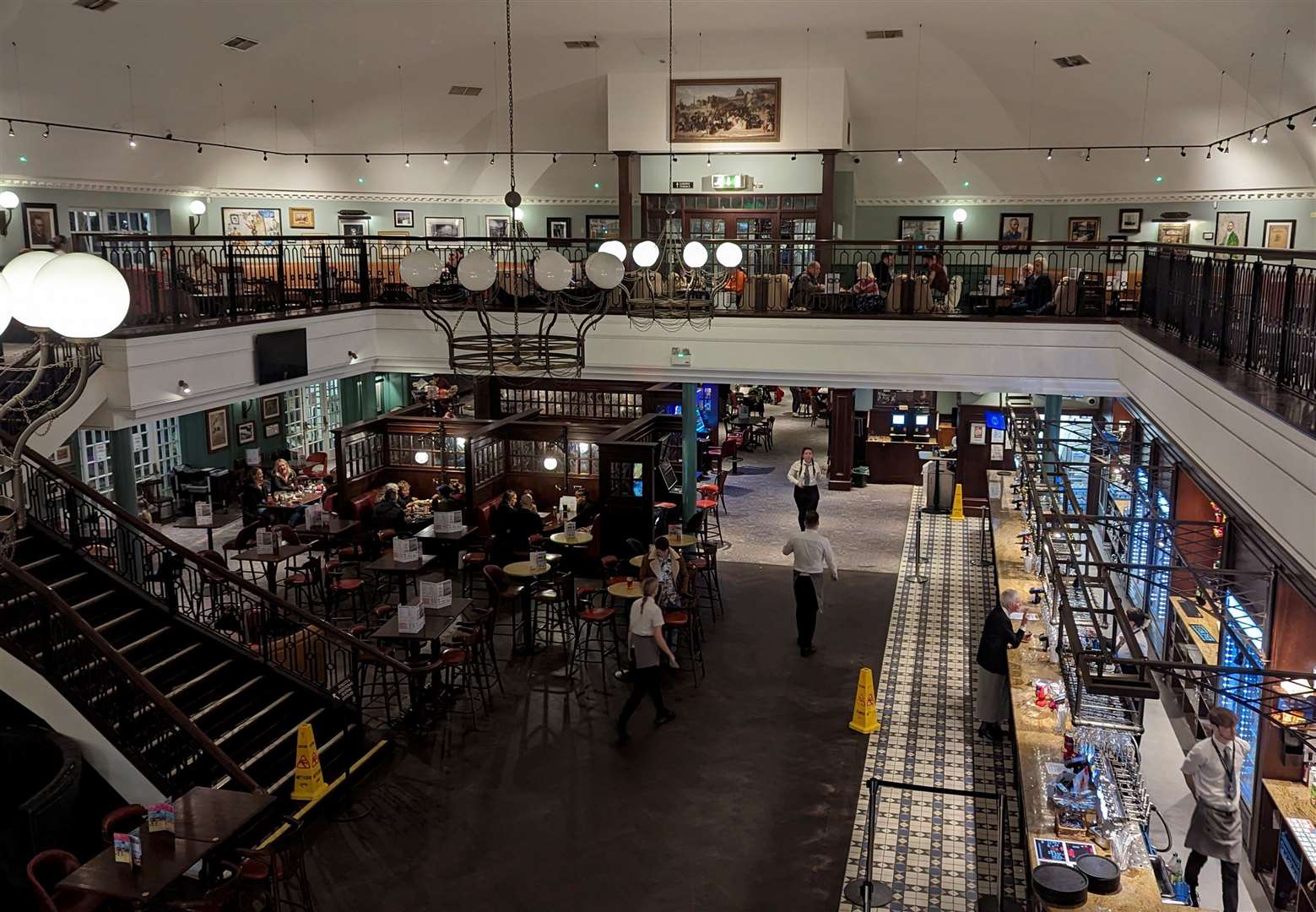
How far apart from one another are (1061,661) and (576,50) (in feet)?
45.8

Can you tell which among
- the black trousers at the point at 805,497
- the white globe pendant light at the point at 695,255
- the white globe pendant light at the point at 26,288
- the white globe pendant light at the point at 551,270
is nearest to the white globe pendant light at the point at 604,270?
the white globe pendant light at the point at 551,270

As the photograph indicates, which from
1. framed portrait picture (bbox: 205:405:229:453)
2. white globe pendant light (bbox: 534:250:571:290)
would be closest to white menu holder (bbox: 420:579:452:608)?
white globe pendant light (bbox: 534:250:571:290)

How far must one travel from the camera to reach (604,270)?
5.82 m

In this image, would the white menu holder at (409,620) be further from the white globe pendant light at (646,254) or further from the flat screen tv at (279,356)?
the flat screen tv at (279,356)

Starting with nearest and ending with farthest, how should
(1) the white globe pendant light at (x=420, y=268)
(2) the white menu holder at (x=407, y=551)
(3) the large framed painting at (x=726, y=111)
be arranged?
(1) the white globe pendant light at (x=420, y=268) → (2) the white menu holder at (x=407, y=551) → (3) the large framed painting at (x=726, y=111)

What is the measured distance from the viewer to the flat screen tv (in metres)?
12.3

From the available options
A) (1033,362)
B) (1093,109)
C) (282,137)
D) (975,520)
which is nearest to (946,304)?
(1033,362)

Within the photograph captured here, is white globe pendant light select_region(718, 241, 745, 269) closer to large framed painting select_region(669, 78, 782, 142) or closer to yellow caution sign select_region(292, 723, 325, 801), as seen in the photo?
yellow caution sign select_region(292, 723, 325, 801)

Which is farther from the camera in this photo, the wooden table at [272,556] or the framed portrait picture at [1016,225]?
the framed portrait picture at [1016,225]

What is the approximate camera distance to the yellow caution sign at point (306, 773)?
7.73 metres

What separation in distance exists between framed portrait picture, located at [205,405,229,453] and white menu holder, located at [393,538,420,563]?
8585 millimetres

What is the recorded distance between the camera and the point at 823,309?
1325 centimetres

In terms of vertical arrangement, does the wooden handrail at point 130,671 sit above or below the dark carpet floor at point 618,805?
above

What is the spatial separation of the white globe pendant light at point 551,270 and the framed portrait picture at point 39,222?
12.8 meters
